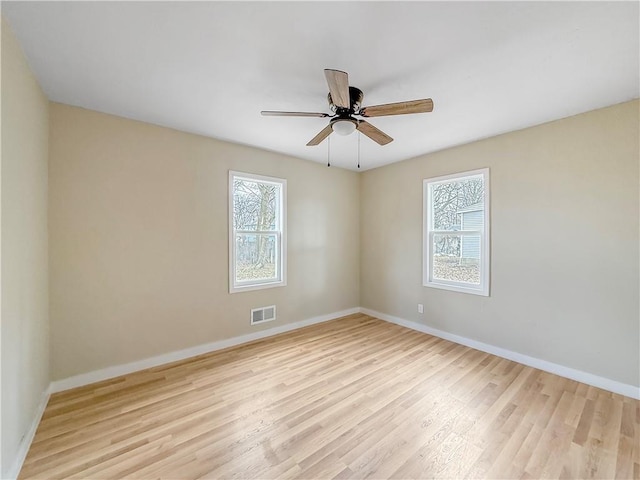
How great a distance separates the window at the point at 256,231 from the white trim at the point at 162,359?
2.07 feet

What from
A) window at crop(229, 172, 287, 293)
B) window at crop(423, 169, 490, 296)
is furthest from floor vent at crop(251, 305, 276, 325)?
window at crop(423, 169, 490, 296)

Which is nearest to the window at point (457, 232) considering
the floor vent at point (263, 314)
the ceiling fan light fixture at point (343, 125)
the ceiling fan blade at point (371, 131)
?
the ceiling fan blade at point (371, 131)

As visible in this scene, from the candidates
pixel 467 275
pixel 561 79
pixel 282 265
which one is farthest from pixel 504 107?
pixel 282 265

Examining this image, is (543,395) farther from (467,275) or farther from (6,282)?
(6,282)

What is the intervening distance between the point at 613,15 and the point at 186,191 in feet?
11.5

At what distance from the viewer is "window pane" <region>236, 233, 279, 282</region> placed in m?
3.41

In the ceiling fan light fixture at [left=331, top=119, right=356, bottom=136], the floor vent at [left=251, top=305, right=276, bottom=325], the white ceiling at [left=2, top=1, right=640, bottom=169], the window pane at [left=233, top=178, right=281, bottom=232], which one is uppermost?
the white ceiling at [left=2, top=1, right=640, bottom=169]

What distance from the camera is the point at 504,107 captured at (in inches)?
93.7

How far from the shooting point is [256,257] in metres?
3.56

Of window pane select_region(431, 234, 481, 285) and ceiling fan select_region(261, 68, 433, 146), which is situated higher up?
ceiling fan select_region(261, 68, 433, 146)

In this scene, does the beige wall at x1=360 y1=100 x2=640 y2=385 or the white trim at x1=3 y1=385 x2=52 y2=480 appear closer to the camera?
the white trim at x1=3 y1=385 x2=52 y2=480

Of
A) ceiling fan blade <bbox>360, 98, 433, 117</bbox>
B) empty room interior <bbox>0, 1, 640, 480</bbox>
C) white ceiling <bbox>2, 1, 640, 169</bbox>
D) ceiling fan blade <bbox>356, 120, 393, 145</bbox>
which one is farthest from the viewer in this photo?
ceiling fan blade <bbox>356, 120, 393, 145</bbox>

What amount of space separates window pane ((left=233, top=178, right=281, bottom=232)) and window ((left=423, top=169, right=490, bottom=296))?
2.17 metres

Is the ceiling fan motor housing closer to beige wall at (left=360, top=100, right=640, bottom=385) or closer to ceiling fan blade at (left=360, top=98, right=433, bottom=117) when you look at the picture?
ceiling fan blade at (left=360, top=98, right=433, bottom=117)
